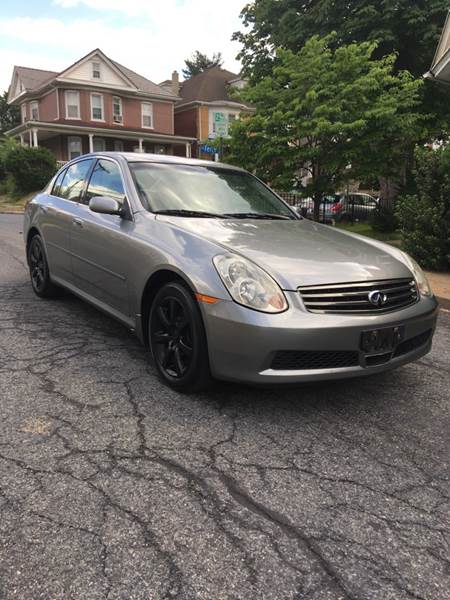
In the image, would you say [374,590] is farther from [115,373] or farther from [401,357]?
[115,373]

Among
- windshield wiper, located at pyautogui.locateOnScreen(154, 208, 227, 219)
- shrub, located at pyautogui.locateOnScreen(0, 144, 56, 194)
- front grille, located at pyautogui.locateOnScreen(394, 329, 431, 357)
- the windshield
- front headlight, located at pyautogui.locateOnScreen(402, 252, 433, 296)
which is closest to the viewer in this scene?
front grille, located at pyautogui.locateOnScreen(394, 329, 431, 357)

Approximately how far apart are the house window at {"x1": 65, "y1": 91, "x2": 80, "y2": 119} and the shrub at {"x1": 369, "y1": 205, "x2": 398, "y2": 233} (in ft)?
80.4

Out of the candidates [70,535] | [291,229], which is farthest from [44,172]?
[70,535]

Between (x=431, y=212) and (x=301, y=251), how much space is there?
527 cm

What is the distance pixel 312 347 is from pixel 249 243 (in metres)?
0.88

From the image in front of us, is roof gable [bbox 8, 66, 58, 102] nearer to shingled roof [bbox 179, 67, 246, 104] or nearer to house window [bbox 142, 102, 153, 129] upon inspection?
house window [bbox 142, 102, 153, 129]

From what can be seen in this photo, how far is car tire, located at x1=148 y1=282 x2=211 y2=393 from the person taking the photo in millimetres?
3176

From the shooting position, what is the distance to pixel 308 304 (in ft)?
9.80

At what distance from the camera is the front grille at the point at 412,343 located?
3.31 metres

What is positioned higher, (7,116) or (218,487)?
(7,116)

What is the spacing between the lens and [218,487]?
7.97ft

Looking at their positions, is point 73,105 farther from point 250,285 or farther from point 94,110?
point 250,285

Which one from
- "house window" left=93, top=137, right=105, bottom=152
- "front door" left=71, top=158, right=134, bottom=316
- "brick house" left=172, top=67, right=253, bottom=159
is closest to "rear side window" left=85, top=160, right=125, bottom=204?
"front door" left=71, top=158, right=134, bottom=316

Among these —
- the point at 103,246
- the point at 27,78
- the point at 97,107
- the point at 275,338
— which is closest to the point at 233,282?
the point at 275,338
